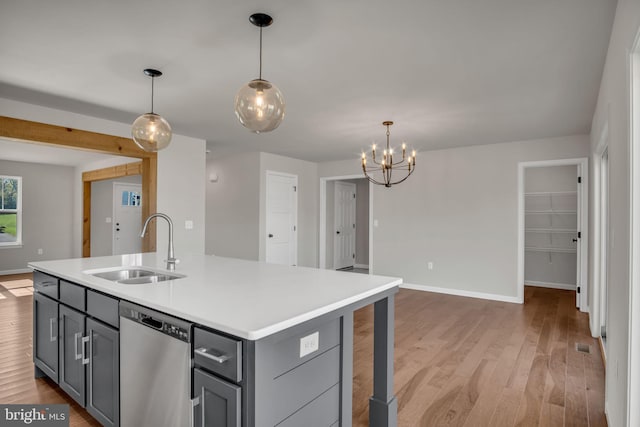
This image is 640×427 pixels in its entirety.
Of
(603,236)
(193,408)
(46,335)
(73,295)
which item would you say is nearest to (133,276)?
(73,295)

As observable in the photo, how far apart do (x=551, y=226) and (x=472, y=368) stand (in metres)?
4.53

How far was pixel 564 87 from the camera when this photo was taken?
310 cm

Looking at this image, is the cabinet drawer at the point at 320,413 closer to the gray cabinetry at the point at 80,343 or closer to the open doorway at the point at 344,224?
the gray cabinetry at the point at 80,343

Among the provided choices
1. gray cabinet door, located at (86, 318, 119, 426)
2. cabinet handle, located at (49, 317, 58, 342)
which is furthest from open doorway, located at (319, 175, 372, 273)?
gray cabinet door, located at (86, 318, 119, 426)

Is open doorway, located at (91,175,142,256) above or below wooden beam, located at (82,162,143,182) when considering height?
below

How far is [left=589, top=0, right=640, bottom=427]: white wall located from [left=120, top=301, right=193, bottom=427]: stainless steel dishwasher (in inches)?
74.6

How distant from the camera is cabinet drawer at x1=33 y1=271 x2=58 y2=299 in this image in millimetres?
2398

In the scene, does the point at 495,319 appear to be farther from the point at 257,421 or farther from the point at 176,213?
the point at 176,213

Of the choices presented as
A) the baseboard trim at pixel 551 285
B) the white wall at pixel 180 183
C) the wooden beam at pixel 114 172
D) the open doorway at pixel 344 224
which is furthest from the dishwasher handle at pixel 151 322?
the baseboard trim at pixel 551 285

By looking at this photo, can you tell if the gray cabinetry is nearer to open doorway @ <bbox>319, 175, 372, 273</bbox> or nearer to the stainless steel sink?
the stainless steel sink

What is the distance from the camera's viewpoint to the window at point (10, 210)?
7.20 metres

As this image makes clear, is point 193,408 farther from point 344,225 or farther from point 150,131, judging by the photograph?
point 344,225

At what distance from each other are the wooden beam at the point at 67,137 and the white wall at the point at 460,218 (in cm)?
411

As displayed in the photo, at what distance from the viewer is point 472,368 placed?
2957 millimetres
